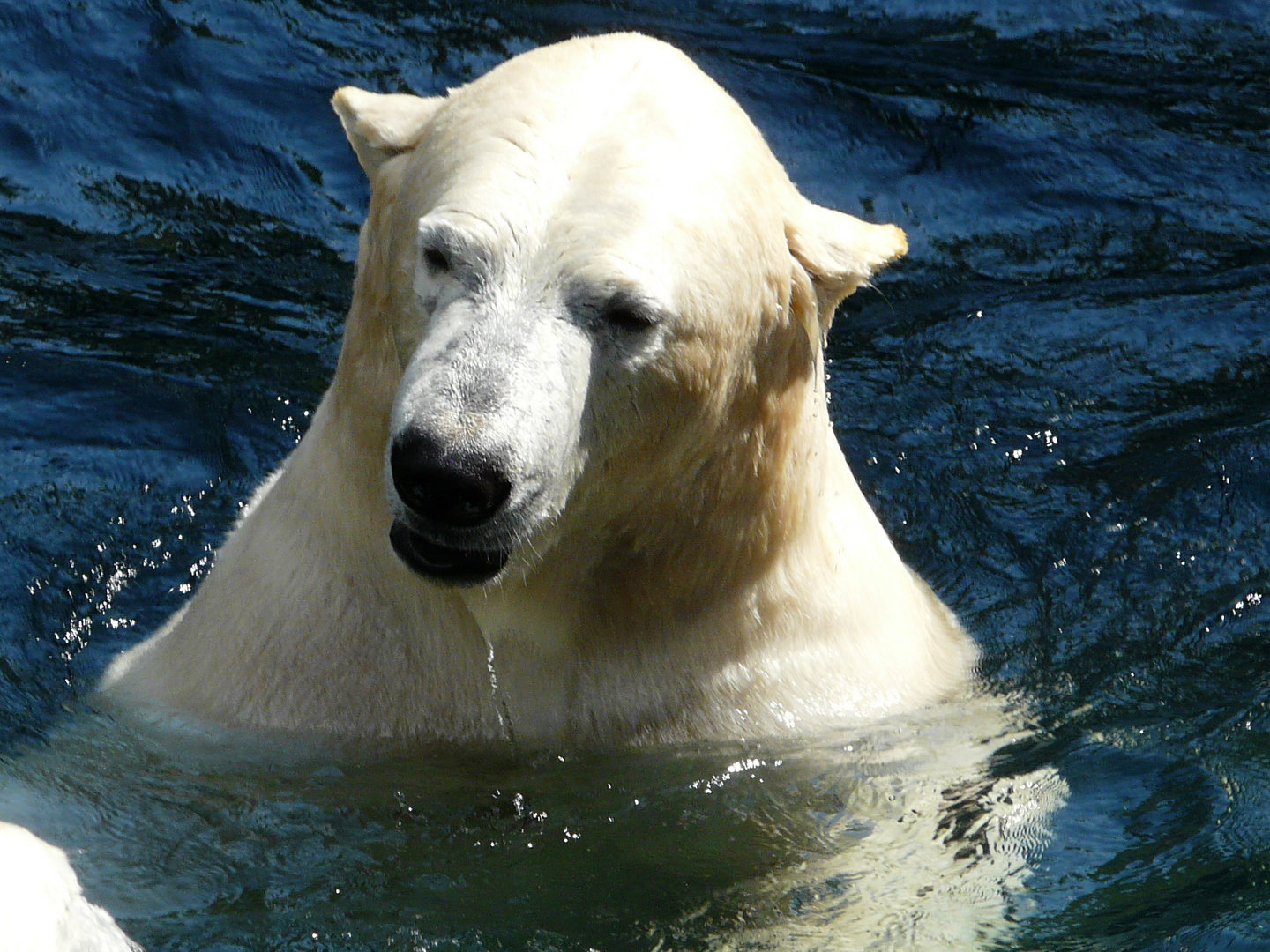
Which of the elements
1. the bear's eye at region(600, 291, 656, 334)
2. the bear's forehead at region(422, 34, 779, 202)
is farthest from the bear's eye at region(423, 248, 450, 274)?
the bear's eye at region(600, 291, 656, 334)

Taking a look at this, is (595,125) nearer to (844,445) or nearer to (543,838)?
(543,838)

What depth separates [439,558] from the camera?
11.7ft

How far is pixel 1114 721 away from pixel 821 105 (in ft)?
15.7

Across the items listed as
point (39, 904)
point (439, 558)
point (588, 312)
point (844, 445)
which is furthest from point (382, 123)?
point (844, 445)

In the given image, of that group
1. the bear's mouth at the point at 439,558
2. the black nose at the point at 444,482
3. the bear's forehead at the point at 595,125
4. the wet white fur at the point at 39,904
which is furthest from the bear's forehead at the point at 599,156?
the wet white fur at the point at 39,904

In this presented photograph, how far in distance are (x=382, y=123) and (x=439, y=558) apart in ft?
3.79

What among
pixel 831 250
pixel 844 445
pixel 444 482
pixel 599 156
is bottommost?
pixel 844 445

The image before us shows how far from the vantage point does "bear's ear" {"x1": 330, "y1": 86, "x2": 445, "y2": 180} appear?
406 centimetres

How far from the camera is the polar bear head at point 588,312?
3.41 meters

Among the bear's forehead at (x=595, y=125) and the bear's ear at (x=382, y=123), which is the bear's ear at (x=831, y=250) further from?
the bear's ear at (x=382, y=123)

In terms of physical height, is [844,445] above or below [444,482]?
below

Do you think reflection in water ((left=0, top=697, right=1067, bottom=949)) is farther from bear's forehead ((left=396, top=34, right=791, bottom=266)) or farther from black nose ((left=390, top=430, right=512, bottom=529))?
bear's forehead ((left=396, top=34, right=791, bottom=266))

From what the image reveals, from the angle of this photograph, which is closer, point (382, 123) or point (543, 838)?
point (543, 838)

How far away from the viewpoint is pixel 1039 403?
23.1ft
